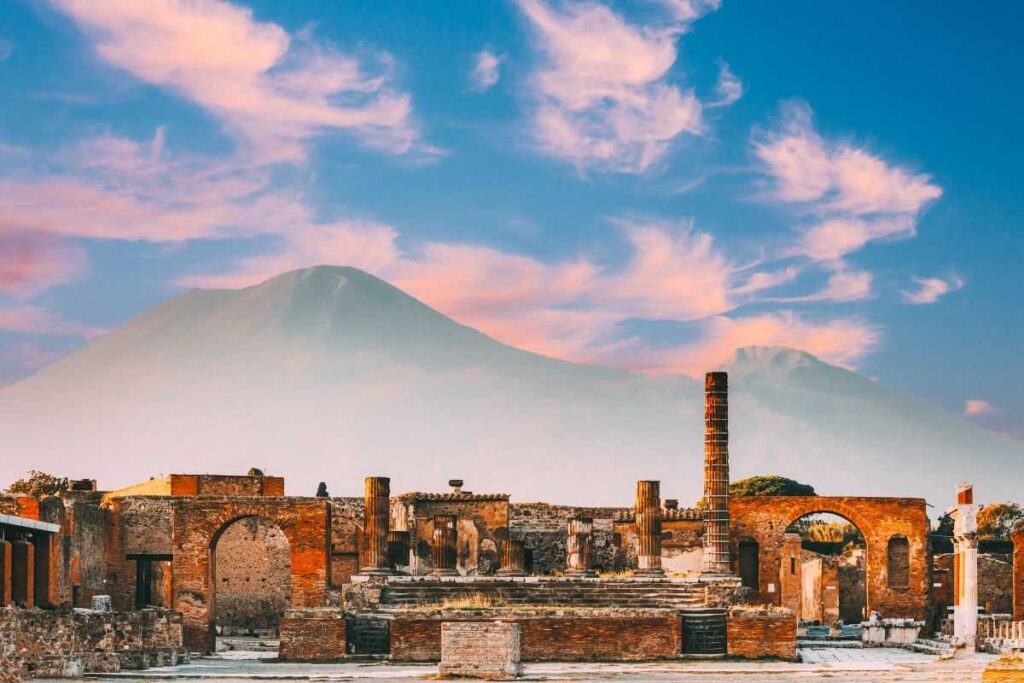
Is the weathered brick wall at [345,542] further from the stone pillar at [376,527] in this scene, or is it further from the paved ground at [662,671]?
the paved ground at [662,671]

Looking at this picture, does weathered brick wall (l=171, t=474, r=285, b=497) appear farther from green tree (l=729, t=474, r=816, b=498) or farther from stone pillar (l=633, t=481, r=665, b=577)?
green tree (l=729, t=474, r=816, b=498)

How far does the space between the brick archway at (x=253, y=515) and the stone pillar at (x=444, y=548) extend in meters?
3.71

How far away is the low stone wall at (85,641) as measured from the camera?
3071cm

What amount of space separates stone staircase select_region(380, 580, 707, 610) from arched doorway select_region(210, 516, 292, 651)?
9.82 m

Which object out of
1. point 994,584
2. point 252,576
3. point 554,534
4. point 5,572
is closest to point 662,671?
point 5,572

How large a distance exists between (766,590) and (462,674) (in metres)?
22.8

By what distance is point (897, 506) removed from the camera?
53750 millimetres

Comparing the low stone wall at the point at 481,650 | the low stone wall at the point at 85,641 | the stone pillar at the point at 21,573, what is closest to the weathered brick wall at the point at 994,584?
A: the low stone wall at the point at 481,650

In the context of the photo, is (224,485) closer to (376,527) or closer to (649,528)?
(376,527)

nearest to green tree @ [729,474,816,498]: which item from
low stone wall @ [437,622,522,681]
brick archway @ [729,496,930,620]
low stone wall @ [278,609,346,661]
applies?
brick archway @ [729,496,930,620]

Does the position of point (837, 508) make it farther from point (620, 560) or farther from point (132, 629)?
point (132, 629)

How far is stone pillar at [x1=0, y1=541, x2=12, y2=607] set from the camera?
34.7 m

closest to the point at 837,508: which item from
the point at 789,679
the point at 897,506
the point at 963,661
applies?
the point at 897,506

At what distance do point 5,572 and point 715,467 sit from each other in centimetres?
2238
